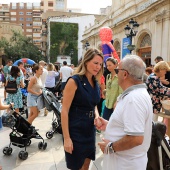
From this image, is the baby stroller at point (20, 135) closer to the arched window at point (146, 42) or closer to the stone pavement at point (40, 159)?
the stone pavement at point (40, 159)

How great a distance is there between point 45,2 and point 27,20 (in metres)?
11.3

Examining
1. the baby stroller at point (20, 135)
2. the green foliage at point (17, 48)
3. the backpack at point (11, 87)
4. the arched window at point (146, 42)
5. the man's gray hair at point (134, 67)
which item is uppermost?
the green foliage at point (17, 48)

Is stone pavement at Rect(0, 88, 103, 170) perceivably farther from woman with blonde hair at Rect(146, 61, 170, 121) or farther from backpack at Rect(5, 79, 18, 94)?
woman with blonde hair at Rect(146, 61, 170, 121)

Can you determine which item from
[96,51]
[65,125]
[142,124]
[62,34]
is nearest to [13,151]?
[65,125]

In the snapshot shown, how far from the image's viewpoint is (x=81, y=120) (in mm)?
2230

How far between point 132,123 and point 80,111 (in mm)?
771

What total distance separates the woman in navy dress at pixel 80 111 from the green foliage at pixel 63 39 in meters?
44.9

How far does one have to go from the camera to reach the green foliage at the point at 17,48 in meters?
41.9

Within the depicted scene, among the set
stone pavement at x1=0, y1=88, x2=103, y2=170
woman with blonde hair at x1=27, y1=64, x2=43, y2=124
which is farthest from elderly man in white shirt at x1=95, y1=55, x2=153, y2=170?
woman with blonde hair at x1=27, y1=64, x2=43, y2=124

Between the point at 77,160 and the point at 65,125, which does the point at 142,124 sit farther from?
the point at 77,160

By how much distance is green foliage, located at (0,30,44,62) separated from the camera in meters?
41.9

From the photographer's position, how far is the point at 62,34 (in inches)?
1877

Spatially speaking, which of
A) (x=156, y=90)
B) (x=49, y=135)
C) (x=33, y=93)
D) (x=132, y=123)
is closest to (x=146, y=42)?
(x=156, y=90)

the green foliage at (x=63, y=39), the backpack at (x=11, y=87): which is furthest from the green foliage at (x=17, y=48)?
the backpack at (x=11, y=87)
